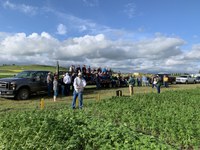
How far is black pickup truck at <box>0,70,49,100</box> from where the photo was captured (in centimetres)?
1652

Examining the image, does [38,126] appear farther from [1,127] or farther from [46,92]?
[46,92]

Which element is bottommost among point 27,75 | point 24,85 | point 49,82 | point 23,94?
point 23,94

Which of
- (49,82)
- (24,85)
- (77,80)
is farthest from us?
(49,82)

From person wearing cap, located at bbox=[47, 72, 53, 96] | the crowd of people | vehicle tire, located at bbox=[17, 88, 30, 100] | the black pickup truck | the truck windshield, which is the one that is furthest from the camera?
person wearing cap, located at bbox=[47, 72, 53, 96]

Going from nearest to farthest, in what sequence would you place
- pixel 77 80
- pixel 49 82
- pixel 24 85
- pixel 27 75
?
pixel 77 80 → pixel 24 85 → pixel 27 75 → pixel 49 82

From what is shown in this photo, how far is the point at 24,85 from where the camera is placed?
17.2m

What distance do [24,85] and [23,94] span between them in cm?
61

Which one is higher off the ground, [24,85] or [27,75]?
[27,75]

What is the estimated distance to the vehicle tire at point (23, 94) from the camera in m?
17.0

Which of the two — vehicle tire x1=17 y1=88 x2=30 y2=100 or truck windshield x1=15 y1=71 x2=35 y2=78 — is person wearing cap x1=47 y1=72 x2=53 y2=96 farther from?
vehicle tire x1=17 y1=88 x2=30 y2=100

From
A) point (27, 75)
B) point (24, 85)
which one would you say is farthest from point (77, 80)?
point (27, 75)

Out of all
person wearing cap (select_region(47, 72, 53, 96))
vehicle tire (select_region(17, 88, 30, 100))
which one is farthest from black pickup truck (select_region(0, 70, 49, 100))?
person wearing cap (select_region(47, 72, 53, 96))

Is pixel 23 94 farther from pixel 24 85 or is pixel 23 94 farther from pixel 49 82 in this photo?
pixel 49 82

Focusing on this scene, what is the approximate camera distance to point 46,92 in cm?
1917
